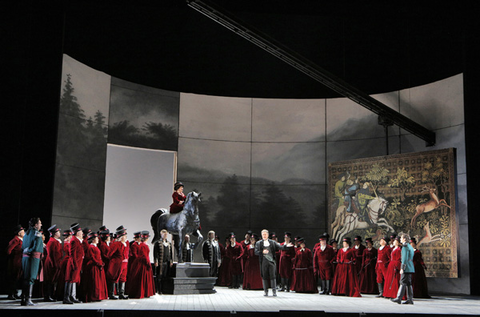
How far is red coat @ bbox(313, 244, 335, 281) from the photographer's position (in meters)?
13.0

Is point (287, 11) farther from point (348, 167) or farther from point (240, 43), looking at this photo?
point (348, 167)

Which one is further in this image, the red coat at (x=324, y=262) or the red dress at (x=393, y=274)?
the red coat at (x=324, y=262)

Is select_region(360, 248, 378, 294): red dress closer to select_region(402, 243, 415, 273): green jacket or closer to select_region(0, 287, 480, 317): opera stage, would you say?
select_region(402, 243, 415, 273): green jacket

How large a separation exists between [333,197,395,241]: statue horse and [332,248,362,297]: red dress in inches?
114

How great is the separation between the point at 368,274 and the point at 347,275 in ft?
3.72

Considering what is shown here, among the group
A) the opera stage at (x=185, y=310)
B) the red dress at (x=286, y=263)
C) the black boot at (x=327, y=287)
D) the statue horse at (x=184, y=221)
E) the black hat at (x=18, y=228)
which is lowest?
the black boot at (x=327, y=287)

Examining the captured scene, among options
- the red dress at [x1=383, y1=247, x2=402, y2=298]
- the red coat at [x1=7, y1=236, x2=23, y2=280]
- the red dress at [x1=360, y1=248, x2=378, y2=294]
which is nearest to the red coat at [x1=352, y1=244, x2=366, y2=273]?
the red dress at [x1=360, y1=248, x2=378, y2=294]

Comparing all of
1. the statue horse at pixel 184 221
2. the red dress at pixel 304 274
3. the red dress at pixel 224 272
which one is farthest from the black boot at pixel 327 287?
the statue horse at pixel 184 221

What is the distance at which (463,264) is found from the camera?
13.2m

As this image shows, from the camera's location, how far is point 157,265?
1134cm

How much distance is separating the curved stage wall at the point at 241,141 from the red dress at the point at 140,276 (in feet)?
13.9

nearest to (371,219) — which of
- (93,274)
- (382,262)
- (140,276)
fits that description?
(382,262)

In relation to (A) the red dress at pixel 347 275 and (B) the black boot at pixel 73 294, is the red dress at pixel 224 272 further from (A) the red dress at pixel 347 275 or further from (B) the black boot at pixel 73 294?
(B) the black boot at pixel 73 294

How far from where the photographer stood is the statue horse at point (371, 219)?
Answer: 14.9m
